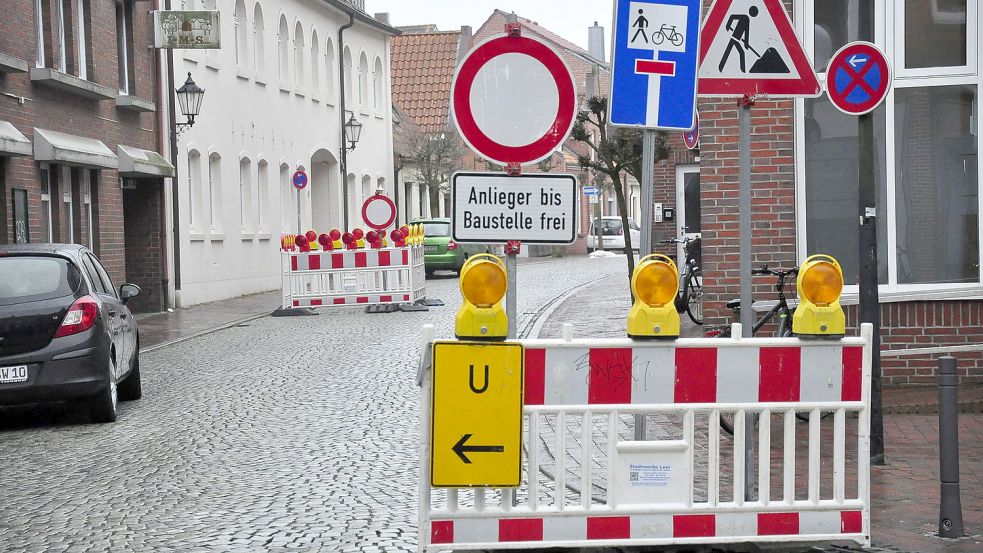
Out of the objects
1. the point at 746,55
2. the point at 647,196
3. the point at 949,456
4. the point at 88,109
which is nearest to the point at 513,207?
the point at 647,196

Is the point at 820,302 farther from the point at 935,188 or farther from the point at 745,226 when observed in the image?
the point at 935,188

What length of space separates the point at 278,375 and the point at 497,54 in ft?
28.5

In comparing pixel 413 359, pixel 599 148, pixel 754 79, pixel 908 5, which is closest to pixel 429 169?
pixel 599 148

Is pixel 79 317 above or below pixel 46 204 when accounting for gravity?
below

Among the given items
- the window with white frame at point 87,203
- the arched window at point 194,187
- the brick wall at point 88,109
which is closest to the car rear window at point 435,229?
the arched window at point 194,187

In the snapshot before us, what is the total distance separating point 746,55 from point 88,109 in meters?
17.7

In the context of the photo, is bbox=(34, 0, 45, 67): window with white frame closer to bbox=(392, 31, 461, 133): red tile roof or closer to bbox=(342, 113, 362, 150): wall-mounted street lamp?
bbox=(342, 113, 362, 150): wall-mounted street lamp

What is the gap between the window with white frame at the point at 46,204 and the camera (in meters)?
21.1

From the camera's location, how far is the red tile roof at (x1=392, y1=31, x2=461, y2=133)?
57.9m

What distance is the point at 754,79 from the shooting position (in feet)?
22.6

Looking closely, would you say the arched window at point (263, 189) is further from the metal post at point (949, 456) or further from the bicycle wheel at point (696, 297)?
the metal post at point (949, 456)

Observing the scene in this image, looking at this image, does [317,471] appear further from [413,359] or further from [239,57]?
[239,57]

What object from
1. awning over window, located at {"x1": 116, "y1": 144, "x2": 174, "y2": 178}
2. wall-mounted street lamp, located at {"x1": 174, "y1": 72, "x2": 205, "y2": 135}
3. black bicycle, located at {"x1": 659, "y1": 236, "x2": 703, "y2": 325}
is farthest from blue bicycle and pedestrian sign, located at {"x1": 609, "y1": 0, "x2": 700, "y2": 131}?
wall-mounted street lamp, located at {"x1": 174, "y1": 72, "x2": 205, "y2": 135}

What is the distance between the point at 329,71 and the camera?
39.9 meters
